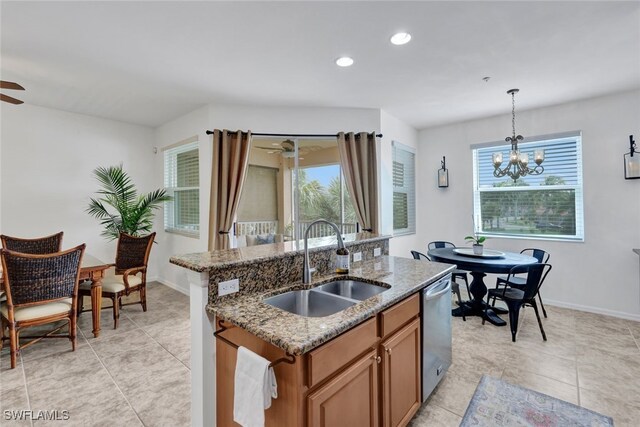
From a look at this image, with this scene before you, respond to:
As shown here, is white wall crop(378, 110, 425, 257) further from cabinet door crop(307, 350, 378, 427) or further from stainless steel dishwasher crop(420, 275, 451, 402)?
cabinet door crop(307, 350, 378, 427)

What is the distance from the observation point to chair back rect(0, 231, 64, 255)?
3.20m

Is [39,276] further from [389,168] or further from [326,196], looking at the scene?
[389,168]

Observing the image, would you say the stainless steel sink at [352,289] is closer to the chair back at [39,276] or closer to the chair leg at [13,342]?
the chair back at [39,276]

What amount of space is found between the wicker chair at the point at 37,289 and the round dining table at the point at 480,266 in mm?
3760

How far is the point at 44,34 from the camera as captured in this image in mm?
2359

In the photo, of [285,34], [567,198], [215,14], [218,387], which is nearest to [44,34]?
[215,14]

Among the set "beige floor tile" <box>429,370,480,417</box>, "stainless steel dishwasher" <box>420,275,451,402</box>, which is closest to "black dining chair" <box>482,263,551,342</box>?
"beige floor tile" <box>429,370,480,417</box>

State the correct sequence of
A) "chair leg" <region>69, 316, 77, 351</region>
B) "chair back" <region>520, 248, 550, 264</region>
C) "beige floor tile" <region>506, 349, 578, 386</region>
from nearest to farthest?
1. "beige floor tile" <region>506, 349, 578, 386</region>
2. "chair leg" <region>69, 316, 77, 351</region>
3. "chair back" <region>520, 248, 550, 264</region>

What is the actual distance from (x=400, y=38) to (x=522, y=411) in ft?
9.59

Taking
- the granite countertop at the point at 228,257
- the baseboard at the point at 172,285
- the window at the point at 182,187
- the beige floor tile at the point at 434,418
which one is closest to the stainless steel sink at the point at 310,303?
the granite countertop at the point at 228,257

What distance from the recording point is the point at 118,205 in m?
4.43

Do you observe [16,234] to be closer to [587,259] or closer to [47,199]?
[47,199]

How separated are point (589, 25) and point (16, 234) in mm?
6736

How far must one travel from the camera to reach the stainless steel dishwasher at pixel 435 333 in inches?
75.1
